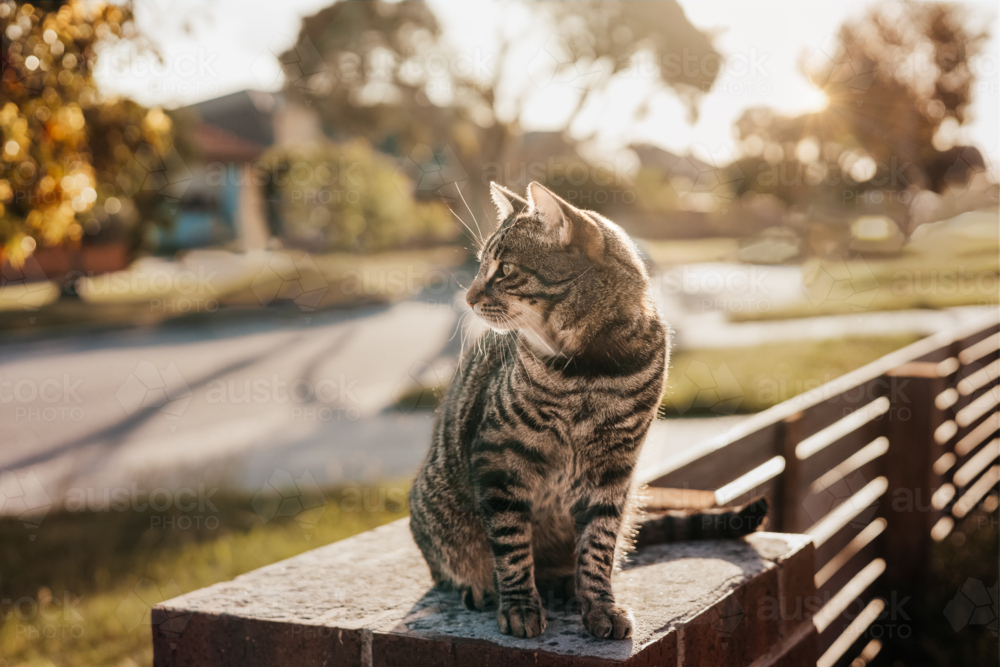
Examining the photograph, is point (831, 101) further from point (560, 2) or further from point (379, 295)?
point (379, 295)

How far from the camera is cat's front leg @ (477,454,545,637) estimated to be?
181 cm

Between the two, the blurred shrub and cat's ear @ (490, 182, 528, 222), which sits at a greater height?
the blurred shrub

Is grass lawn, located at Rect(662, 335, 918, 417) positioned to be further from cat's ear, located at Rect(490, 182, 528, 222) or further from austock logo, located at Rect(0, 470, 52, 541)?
austock logo, located at Rect(0, 470, 52, 541)

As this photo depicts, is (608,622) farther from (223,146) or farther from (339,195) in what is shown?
(223,146)

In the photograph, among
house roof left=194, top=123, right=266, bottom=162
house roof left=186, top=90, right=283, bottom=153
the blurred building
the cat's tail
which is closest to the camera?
the cat's tail

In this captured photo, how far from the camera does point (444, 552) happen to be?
2043 millimetres

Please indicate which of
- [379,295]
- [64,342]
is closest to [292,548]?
[64,342]

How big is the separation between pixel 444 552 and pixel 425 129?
1646cm

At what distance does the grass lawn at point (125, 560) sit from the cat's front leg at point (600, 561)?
2.74 metres

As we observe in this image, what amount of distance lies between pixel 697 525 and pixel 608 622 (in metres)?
0.86

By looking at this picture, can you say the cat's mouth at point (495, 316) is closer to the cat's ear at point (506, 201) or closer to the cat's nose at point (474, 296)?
the cat's nose at point (474, 296)

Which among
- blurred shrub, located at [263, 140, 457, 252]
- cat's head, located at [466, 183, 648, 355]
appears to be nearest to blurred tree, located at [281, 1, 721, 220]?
blurred shrub, located at [263, 140, 457, 252]

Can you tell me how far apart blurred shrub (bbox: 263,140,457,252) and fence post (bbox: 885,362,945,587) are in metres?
16.8

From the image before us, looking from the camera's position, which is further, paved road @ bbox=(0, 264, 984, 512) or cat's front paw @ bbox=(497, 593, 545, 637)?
paved road @ bbox=(0, 264, 984, 512)
